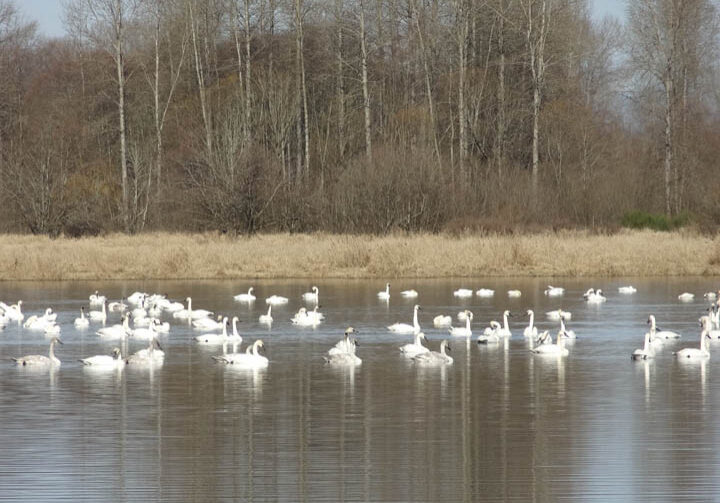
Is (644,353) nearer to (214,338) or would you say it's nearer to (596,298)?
(214,338)

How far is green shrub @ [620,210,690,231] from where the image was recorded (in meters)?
46.0

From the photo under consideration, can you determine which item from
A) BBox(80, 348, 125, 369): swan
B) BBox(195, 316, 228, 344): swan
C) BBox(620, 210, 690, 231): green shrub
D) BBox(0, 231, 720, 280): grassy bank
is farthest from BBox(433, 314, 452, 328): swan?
BBox(620, 210, 690, 231): green shrub

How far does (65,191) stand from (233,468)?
38.0m

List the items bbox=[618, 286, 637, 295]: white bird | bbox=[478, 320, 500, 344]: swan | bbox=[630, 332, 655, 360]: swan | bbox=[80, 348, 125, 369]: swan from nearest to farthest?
bbox=[80, 348, 125, 369]: swan
bbox=[630, 332, 655, 360]: swan
bbox=[478, 320, 500, 344]: swan
bbox=[618, 286, 637, 295]: white bird

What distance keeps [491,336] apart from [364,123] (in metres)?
33.0

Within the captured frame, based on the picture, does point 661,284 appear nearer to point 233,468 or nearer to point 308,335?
point 308,335

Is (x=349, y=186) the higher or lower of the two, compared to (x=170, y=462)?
higher

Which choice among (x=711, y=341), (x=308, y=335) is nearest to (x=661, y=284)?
(x=711, y=341)

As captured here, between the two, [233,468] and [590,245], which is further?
[590,245]

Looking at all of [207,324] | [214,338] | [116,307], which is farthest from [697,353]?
[116,307]

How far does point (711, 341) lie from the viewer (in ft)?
77.6

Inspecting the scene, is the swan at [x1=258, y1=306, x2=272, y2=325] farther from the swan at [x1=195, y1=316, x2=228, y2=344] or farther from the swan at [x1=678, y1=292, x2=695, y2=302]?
the swan at [x1=678, y1=292, x2=695, y2=302]

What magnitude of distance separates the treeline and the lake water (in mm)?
21215

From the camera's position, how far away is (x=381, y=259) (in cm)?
3794
